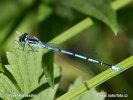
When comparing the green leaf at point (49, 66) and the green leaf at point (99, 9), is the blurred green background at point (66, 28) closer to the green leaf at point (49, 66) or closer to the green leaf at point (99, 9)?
the green leaf at point (99, 9)

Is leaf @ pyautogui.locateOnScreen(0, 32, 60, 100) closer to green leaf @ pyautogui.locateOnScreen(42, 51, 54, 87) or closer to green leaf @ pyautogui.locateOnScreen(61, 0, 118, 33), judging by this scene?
green leaf @ pyautogui.locateOnScreen(42, 51, 54, 87)

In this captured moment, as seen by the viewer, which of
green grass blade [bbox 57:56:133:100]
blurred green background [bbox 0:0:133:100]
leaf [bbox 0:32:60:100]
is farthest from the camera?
blurred green background [bbox 0:0:133:100]

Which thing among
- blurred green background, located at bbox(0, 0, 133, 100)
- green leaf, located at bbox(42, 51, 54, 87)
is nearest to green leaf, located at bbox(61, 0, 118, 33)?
green leaf, located at bbox(42, 51, 54, 87)

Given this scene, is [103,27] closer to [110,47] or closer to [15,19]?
[110,47]

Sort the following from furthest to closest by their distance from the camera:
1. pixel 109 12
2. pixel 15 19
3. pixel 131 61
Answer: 1. pixel 15 19
2. pixel 109 12
3. pixel 131 61

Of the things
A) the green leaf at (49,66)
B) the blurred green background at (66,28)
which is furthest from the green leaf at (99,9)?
the blurred green background at (66,28)


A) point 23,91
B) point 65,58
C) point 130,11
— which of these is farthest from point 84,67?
point 23,91
